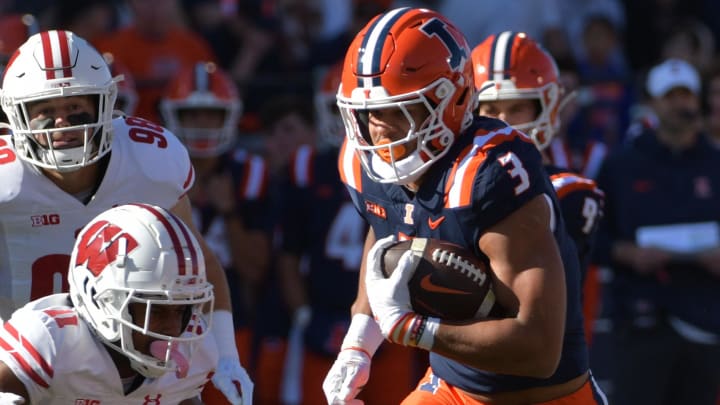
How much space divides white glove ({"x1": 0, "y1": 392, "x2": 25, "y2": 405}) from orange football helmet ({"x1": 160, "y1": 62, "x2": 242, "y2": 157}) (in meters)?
3.34

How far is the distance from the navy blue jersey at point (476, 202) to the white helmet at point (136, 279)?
0.61 m

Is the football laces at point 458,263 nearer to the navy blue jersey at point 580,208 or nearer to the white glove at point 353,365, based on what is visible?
the white glove at point 353,365

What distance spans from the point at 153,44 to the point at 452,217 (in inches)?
175

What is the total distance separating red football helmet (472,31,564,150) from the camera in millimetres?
4809

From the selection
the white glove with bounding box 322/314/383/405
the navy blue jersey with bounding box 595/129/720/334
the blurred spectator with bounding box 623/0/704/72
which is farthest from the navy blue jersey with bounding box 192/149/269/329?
the blurred spectator with bounding box 623/0/704/72

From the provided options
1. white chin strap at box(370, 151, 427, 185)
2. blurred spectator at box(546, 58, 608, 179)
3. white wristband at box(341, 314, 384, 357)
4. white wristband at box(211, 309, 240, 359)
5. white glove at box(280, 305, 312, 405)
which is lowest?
white glove at box(280, 305, 312, 405)

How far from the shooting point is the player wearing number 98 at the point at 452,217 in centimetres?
352

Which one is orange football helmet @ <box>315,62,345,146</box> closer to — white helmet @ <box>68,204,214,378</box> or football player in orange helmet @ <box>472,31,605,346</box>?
football player in orange helmet @ <box>472,31,605,346</box>

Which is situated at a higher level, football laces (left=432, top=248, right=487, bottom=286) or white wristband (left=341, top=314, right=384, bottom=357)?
football laces (left=432, top=248, right=487, bottom=286)

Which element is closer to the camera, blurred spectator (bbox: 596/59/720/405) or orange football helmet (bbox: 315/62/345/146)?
blurred spectator (bbox: 596/59/720/405)

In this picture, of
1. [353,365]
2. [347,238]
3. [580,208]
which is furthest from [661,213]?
[353,365]

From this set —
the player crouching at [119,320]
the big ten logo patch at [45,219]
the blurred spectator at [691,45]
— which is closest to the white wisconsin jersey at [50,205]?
the big ten logo patch at [45,219]

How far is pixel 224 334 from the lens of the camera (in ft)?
13.5

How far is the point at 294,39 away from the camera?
860cm
